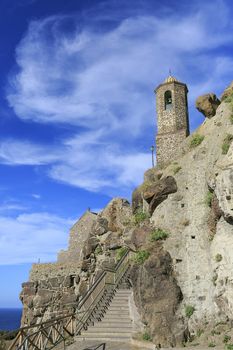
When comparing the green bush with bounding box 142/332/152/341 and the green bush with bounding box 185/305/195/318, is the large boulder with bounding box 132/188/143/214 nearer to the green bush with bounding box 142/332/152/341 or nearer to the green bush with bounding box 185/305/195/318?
the green bush with bounding box 185/305/195/318

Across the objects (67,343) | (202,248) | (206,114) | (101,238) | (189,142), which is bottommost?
(67,343)

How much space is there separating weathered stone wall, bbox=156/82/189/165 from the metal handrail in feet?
44.0

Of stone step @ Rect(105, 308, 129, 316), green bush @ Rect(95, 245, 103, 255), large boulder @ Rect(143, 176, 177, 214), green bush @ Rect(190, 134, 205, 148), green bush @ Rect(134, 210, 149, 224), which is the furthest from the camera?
green bush @ Rect(95, 245, 103, 255)

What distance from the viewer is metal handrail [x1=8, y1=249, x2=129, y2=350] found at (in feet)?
38.1

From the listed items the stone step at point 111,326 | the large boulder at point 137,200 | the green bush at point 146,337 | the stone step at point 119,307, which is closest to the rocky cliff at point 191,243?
the green bush at point 146,337

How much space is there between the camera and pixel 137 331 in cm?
1463

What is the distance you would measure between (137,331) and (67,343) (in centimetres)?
277

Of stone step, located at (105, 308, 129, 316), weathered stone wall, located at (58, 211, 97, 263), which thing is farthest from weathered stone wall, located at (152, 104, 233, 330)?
weathered stone wall, located at (58, 211, 97, 263)

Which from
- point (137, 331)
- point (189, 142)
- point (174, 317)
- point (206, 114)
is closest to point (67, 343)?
point (137, 331)

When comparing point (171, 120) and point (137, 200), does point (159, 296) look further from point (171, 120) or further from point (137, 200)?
point (171, 120)

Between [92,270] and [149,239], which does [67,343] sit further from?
[92,270]

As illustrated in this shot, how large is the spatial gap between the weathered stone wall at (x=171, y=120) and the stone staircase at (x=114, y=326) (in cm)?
1658

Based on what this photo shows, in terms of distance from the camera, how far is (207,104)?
64.8 ft

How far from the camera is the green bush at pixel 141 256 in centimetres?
1611
